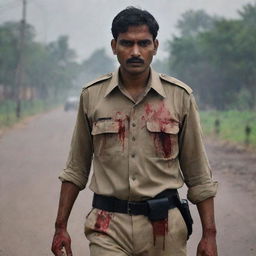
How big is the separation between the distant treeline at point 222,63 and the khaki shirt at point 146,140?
1135 inches

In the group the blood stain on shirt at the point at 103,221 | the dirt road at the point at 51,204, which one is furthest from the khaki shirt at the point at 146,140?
the dirt road at the point at 51,204

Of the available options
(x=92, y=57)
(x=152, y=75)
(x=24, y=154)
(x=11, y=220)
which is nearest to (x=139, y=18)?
(x=152, y=75)

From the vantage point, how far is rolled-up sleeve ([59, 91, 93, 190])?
3014 millimetres

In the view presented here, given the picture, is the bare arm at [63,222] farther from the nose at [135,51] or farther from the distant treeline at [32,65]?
the distant treeline at [32,65]

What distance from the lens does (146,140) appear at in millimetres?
2805

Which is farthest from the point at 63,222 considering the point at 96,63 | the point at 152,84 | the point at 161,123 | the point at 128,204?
the point at 96,63

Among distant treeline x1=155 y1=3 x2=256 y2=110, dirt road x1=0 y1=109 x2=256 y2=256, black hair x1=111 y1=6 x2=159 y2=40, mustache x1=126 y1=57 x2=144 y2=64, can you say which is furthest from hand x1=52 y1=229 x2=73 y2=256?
distant treeline x1=155 y1=3 x2=256 y2=110

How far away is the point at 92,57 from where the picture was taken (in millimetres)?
137500

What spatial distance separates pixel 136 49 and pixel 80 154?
0.66m

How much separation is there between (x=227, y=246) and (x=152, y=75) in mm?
3115

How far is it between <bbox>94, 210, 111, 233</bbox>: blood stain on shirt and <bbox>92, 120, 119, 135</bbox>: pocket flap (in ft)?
1.33

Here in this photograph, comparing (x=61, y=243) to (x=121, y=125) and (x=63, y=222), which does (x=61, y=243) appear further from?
(x=121, y=125)

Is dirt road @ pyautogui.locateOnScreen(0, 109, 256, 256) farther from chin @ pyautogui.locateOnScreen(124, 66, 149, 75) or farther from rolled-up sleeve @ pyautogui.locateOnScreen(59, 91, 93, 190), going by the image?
chin @ pyautogui.locateOnScreen(124, 66, 149, 75)

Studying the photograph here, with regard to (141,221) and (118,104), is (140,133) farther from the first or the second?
(141,221)
